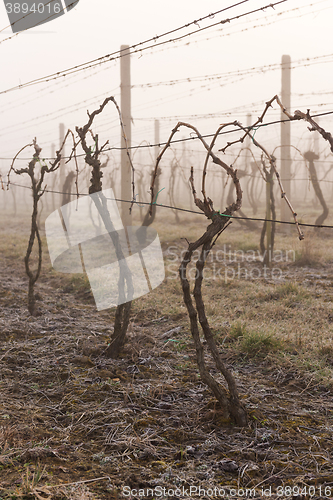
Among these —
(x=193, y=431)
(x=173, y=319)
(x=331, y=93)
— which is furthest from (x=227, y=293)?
(x=331, y=93)

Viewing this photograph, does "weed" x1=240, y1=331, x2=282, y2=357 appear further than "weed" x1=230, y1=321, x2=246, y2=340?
No

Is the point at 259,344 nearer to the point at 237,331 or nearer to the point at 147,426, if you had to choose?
the point at 237,331

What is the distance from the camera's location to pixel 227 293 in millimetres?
5176

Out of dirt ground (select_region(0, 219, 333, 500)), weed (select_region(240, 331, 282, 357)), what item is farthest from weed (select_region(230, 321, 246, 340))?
dirt ground (select_region(0, 219, 333, 500))

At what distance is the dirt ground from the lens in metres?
1.81

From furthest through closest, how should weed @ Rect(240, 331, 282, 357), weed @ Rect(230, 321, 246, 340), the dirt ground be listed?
weed @ Rect(230, 321, 246, 340)
weed @ Rect(240, 331, 282, 357)
the dirt ground

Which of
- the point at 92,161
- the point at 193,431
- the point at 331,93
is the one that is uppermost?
the point at 331,93

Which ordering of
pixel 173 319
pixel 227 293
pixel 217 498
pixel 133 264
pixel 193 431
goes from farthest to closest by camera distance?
Result: pixel 133 264, pixel 227 293, pixel 173 319, pixel 193 431, pixel 217 498

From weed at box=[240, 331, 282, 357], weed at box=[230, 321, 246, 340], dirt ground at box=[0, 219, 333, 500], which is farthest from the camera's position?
weed at box=[230, 321, 246, 340]

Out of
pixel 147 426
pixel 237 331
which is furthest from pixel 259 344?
pixel 147 426

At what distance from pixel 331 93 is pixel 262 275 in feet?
18.3

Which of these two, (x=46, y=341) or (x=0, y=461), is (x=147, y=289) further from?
(x=0, y=461)

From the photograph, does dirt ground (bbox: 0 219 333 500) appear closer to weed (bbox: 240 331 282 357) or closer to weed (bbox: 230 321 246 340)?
weed (bbox: 240 331 282 357)

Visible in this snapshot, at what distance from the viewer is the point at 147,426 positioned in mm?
2359
